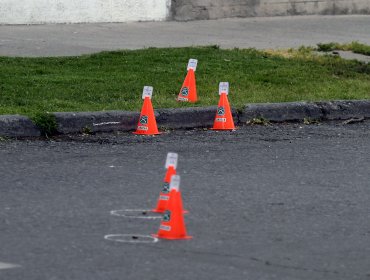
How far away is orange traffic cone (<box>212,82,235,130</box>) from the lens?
11.0 meters

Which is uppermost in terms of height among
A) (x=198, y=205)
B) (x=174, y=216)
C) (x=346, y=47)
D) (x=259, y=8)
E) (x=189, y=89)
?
(x=259, y=8)

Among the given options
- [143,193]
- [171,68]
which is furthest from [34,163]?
[171,68]

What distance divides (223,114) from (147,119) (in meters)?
0.86

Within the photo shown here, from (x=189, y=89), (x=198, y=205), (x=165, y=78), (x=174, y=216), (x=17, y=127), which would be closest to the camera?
(x=174, y=216)

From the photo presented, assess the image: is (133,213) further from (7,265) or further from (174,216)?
(7,265)

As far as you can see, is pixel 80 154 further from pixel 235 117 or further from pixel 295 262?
pixel 295 262

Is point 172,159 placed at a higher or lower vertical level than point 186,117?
higher

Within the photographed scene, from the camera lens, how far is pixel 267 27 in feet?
61.8

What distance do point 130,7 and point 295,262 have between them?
41.7 feet

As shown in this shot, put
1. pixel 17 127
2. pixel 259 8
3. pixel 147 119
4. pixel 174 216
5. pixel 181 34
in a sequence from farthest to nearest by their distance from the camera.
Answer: pixel 259 8 → pixel 181 34 → pixel 147 119 → pixel 17 127 → pixel 174 216

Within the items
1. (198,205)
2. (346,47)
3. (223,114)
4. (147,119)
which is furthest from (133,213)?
(346,47)

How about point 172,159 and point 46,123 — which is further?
point 46,123

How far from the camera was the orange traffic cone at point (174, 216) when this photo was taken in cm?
648

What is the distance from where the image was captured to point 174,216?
21.3 ft
